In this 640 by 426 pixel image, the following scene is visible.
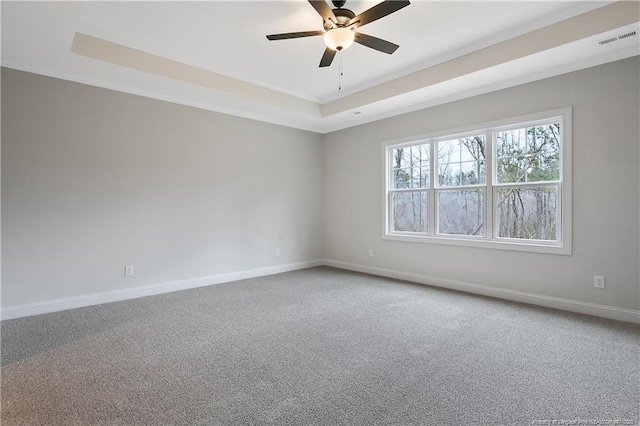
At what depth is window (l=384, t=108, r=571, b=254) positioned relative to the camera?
12.3 feet

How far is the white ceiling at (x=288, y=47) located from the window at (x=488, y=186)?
2.05ft

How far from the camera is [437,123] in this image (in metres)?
4.71

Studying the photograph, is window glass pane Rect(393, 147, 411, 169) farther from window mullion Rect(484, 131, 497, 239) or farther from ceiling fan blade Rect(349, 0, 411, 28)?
ceiling fan blade Rect(349, 0, 411, 28)

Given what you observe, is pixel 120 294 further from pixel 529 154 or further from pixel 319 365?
pixel 529 154

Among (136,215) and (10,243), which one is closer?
(10,243)

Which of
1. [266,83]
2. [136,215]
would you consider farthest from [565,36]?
[136,215]

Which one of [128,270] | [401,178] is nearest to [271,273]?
[128,270]

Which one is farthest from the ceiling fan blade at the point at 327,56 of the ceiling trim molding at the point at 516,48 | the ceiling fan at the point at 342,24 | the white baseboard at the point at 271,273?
the white baseboard at the point at 271,273

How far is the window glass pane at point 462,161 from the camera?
4398 mm

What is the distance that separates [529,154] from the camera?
3951 mm

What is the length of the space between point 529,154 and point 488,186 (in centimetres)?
59

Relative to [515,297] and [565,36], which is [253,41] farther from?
[515,297]

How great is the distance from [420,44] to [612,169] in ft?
7.77

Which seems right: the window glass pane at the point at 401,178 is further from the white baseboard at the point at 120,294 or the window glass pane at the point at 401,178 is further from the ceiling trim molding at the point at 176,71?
the white baseboard at the point at 120,294
